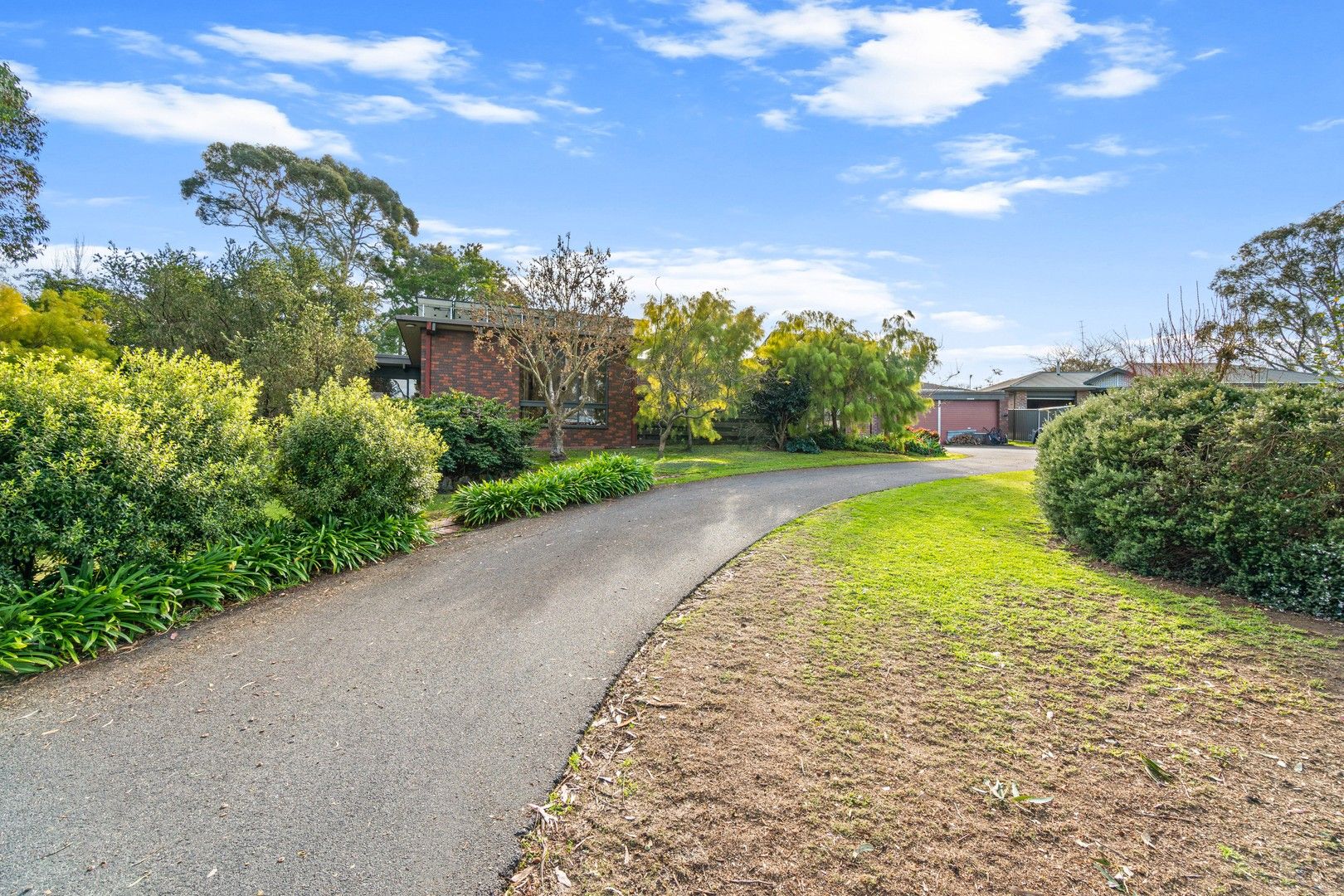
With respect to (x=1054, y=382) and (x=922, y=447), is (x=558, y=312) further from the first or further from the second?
(x=1054, y=382)

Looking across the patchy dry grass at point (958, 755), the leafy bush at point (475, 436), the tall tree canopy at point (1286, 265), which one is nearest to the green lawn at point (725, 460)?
the leafy bush at point (475, 436)

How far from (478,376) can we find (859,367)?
455 inches

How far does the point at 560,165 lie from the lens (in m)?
11.0

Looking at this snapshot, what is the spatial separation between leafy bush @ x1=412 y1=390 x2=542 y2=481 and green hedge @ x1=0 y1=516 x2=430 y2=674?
4.48 m

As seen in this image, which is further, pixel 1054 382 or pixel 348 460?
pixel 1054 382

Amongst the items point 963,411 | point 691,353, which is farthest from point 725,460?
point 963,411

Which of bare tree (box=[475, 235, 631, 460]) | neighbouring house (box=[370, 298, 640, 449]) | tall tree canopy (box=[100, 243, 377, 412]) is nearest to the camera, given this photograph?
tall tree canopy (box=[100, 243, 377, 412])

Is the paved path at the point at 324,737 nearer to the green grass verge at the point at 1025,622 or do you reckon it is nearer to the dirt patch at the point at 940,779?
the dirt patch at the point at 940,779

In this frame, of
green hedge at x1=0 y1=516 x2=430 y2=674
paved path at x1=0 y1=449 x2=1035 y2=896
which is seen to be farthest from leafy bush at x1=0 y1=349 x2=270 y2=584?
paved path at x1=0 y1=449 x2=1035 y2=896

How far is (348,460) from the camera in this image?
19.9 ft

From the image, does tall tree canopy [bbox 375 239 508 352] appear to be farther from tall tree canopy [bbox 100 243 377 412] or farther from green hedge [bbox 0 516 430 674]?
green hedge [bbox 0 516 430 674]

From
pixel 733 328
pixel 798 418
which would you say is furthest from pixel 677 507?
pixel 798 418

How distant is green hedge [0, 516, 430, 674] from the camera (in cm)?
360

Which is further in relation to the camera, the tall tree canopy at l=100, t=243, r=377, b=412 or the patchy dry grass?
the tall tree canopy at l=100, t=243, r=377, b=412
